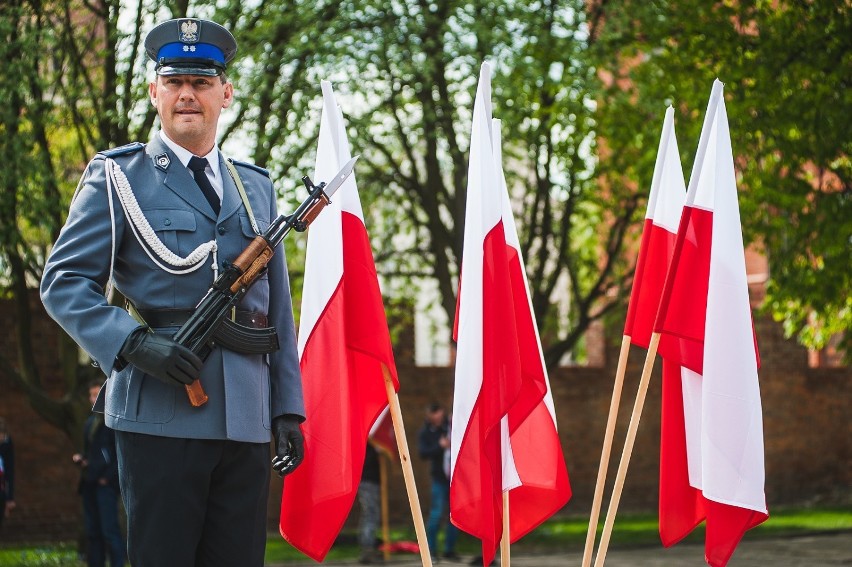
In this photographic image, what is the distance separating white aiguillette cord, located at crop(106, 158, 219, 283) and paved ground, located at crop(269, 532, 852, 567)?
34.7ft

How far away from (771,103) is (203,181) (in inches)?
459

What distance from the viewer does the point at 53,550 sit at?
15.8 metres

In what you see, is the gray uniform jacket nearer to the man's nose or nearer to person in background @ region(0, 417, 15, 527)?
the man's nose

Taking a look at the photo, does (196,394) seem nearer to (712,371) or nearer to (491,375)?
(491,375)

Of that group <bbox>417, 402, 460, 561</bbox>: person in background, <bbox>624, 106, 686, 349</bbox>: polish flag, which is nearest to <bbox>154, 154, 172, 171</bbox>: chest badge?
<bbox>624, 106, 686, 349</bbox>: polish flag

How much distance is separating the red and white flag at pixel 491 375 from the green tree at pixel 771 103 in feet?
30.8

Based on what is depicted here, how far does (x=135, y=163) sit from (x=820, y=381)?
77.1ft

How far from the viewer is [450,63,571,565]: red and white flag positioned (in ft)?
16.6

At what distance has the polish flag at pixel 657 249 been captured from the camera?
568 cm

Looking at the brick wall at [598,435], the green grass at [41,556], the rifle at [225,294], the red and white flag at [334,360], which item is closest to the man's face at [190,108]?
the rifle at [225,294]

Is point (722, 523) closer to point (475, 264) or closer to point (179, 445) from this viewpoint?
point (475, 264)

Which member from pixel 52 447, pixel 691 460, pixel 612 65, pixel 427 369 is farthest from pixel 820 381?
pixel 691 460

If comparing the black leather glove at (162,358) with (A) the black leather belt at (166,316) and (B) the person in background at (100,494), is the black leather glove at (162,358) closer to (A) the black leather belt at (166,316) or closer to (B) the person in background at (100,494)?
(A) the black leather belt at (166,316)

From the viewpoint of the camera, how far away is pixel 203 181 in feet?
12.7
